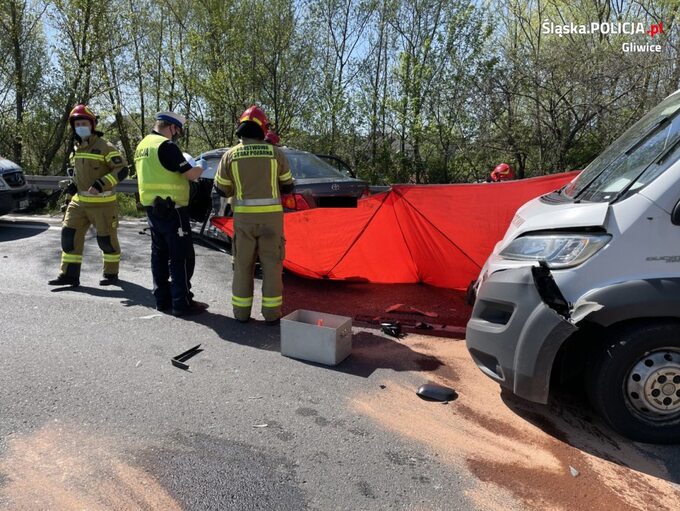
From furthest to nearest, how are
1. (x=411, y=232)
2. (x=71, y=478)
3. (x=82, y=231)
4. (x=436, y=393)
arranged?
(x=82, y=231) < (x=411, y=232) < (x=436, y=393) < (x=71, y=478)

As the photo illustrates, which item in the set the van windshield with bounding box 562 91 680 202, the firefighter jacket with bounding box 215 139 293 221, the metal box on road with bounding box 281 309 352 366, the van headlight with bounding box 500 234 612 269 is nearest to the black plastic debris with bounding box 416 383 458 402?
the metal box on road with bounding box 281 309 352 366

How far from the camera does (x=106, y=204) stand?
5.94m

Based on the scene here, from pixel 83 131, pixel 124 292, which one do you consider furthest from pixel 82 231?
pixel 83 131

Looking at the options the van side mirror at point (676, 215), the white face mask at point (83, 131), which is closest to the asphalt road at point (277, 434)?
the van side mirror at point (676, 215)

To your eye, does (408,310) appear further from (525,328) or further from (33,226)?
(33,226)

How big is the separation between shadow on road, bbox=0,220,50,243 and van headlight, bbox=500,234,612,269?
336 inches

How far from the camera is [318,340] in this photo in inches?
150

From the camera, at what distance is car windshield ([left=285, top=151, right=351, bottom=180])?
22.3ft

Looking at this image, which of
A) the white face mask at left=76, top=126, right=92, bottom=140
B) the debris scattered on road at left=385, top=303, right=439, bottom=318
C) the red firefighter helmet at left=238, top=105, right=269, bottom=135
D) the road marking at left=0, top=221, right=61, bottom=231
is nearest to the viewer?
the red firefighter helmet at left=238, top=105, right=269, bottom=135

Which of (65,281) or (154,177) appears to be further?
(65,281)

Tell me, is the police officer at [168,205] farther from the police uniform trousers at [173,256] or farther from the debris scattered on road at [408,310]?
the debris scattered on road at [408,310]

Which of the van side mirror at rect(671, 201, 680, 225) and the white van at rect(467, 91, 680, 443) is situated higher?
the van side mirror at rect(671, 201, 680, 225)

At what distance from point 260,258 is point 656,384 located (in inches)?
127

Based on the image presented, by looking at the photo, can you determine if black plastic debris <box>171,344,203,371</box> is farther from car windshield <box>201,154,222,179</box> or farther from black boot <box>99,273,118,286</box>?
car windshield <box>201,154,222,179</box>
